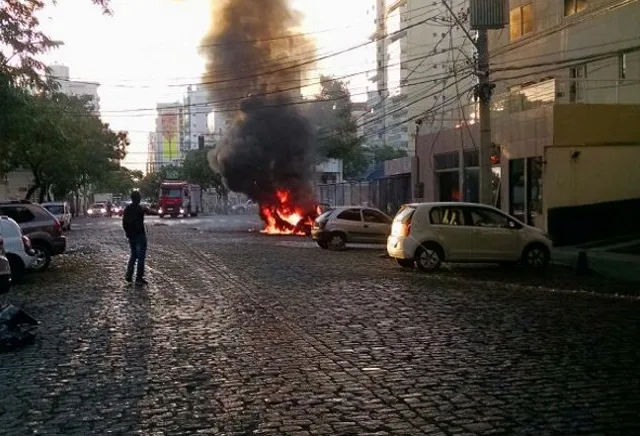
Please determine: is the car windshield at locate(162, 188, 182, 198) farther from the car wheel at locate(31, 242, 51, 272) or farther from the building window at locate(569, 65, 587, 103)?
the car wheel at locate(31, 242, 51, 272)

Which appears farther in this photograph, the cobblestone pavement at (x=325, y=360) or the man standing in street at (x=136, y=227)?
the man standing in street at (x=136, y=227)

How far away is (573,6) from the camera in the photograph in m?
26.6

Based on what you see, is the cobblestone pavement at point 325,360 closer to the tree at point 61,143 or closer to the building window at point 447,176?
the tree at point 61,143

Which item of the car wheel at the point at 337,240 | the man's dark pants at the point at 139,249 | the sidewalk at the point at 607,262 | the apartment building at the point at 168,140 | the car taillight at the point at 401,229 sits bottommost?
the sidewalk at the point at 607,262

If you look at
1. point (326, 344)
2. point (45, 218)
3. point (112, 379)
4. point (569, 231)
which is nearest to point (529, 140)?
point (569, 231)

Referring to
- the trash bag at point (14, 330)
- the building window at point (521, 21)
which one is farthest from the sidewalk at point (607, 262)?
the trash bag at point (14, 330)

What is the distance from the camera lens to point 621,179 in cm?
2369

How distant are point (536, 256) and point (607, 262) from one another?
2327 mm

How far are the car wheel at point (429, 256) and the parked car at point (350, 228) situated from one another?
7.68 metres

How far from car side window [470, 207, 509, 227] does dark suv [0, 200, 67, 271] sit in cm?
979

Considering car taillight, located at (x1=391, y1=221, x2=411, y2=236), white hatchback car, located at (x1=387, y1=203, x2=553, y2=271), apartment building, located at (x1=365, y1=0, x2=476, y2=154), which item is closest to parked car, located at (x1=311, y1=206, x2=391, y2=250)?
car taillight, located at (x1=391, y1=221, x2=411, y2=236)

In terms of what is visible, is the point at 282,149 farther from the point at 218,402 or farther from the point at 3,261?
the point at 218,402

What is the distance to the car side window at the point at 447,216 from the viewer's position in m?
16.5

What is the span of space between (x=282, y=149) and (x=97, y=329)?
27368 mm
